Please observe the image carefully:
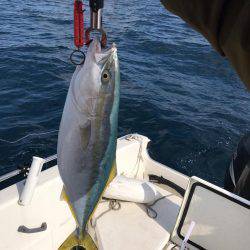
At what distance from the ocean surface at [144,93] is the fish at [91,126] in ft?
15.3

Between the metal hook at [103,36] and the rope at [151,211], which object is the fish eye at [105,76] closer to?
the metal hook at [103,36]

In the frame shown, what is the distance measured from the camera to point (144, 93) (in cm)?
1055

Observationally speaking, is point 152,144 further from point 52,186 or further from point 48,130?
point 52,186

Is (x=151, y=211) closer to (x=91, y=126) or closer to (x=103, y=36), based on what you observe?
(x=91, y=126)

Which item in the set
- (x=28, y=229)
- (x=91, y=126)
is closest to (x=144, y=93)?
(x=28, y=229)

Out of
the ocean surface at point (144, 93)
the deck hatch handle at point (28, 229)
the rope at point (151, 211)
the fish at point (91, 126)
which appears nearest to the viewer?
the fish at point (91, 126)

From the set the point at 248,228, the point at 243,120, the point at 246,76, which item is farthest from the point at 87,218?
the point at 243,120

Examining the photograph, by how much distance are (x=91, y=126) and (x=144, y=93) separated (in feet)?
28.6

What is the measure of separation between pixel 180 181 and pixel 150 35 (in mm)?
12795

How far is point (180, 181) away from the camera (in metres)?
5.39

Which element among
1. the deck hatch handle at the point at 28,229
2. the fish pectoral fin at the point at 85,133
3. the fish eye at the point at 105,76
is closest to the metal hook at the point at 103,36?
the fish eye at the point at 105,76

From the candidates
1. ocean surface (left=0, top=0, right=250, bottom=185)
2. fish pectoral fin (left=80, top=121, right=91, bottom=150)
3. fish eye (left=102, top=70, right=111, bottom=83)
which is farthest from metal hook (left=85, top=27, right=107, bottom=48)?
ocean surface (left=0, top=0, right=250, bottom=185)

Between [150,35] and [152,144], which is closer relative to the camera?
[152,144]

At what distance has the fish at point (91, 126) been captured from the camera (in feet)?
5.98
